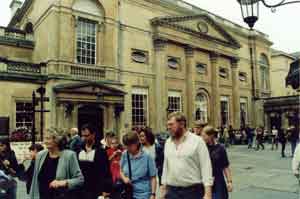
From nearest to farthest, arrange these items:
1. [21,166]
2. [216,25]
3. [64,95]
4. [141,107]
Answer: [21,166], [64,95], [141,107], [216,25]

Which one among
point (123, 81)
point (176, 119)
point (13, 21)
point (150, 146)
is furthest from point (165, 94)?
point (176, 119)

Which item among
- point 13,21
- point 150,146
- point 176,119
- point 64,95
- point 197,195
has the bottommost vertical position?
point 197,195

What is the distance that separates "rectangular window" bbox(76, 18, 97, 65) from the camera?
21734 millimetres

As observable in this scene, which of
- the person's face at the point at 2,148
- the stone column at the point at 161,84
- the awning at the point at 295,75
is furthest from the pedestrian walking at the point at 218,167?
the stone column at the point at 161,84

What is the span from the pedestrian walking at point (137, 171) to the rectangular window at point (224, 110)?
29.2 metres

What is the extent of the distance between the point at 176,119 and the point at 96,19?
19.7m

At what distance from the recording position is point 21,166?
6.08m

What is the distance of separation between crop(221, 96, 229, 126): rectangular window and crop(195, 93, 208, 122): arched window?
2.88 m

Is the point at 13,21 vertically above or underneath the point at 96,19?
above

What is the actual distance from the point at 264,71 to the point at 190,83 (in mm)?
15764

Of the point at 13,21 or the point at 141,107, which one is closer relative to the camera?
the point at 141,107

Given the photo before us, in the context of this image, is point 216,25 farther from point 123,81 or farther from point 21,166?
point 21,166

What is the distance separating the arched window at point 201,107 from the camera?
3002cm

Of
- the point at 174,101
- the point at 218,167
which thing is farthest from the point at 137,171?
the point at 174,101
